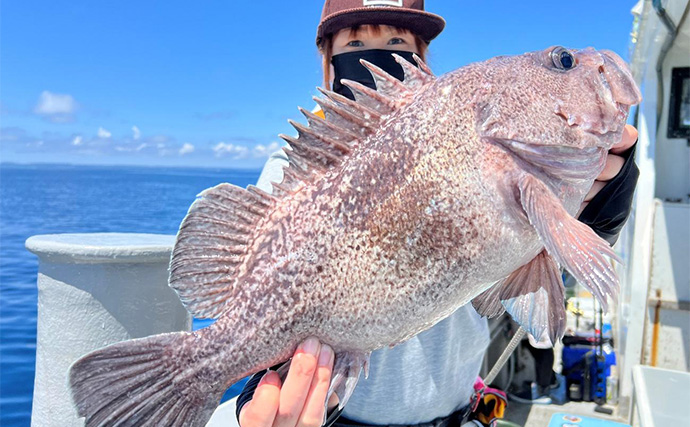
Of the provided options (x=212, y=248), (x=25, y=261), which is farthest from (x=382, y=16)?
(x=25, y=261)

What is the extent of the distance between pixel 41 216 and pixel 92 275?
20572 millimetres

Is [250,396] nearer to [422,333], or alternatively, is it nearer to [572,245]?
[422,333]

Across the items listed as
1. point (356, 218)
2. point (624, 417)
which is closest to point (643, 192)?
point (624, 417)

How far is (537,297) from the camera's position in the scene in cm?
161

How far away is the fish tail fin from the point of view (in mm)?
1407

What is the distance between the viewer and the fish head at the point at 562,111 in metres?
1.43

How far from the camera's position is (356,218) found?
4.77 feet

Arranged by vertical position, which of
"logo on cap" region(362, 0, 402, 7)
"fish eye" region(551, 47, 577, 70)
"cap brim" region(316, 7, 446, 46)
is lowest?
"fish eye" region(551, 47, 577, 70)

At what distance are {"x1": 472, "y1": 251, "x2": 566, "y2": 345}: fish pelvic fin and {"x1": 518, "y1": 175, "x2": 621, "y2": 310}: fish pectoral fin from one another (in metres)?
0.27

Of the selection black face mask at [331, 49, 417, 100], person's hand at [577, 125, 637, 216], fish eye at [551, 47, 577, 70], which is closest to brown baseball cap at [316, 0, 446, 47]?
black face mask at [331, 49, 417, 100]

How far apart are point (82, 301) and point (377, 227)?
1920 mm

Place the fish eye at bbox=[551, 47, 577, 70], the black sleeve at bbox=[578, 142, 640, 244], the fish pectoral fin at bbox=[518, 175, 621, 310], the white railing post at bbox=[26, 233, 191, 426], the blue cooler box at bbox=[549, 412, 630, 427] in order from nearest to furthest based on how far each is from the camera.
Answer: the fish pectoral fin at bbox=[518, 175, 621, 310] → the fish eye at bbox=[551, 47, 577, 70] → the black sleeve at bbox=[578, 142, 640, 244] → the white railing post at bbox=[26, 233, 191, 426] → the blue cooler box at bbox=[549, 412, 630, 427]

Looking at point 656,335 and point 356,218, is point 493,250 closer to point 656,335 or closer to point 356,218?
point 356,218

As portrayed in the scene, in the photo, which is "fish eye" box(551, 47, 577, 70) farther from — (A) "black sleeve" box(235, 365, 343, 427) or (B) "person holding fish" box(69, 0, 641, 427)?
(A) "black sleeve" box(235, 365, 343, 427)
